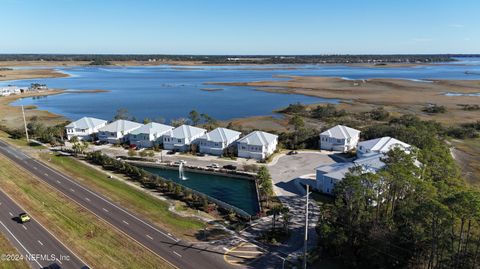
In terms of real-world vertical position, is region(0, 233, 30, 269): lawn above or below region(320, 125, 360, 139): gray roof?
below

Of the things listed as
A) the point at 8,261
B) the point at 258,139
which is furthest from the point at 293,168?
the point at 8,261

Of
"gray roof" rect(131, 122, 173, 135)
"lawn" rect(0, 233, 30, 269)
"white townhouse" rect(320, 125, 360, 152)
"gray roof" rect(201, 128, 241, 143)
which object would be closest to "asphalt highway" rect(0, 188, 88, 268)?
"lawn" rect(0, 233, 30, 269)

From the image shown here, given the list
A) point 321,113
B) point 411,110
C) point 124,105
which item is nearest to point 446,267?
point 321,113

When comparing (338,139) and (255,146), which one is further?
(338,139)

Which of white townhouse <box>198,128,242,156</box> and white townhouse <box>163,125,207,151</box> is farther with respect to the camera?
white townhouse <box>163,125,207,151</box>

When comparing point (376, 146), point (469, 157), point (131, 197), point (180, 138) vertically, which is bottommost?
point (469, 157)

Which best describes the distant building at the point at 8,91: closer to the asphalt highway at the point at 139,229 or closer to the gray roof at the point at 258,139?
the asphalt highway at the point at 139,229

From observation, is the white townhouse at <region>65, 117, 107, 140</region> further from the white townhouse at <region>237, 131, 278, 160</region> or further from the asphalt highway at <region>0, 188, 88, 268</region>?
the asphalt highway at <region>0, 188, 88, 268</region>

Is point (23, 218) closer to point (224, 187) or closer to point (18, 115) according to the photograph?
point (224, 187)
